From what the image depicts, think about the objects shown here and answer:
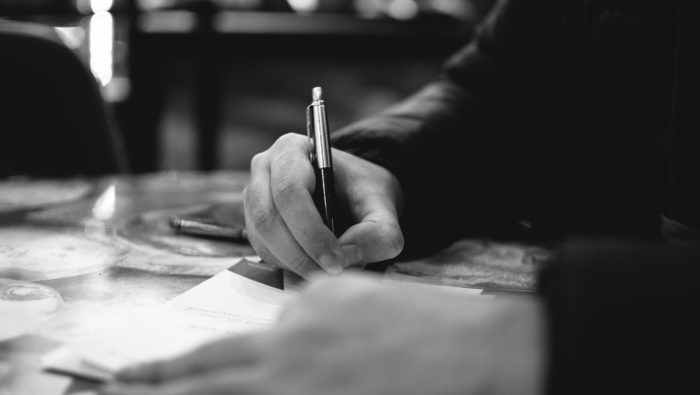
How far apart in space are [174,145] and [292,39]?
854mm

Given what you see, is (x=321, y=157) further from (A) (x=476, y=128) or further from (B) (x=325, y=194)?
(A) (x=476, y=128)

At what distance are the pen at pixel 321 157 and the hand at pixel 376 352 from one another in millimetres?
309

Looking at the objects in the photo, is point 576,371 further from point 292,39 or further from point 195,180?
point 292,39

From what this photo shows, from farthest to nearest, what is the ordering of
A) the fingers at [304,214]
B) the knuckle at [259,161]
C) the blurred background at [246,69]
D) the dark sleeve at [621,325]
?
the blurred background at [246,69]
the knuckle at [259,161]
the fingers at [304,214]
the dark sleeve at [621,325]

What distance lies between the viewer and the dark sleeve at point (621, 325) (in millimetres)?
322

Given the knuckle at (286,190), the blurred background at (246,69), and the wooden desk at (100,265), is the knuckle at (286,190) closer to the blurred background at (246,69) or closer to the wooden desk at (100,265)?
the wooden desk at (100,265)

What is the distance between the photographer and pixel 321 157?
71 centimetres

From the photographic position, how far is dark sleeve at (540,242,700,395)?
32 cm

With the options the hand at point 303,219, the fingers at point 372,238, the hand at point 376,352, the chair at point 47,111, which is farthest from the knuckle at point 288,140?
the chair at point 47,111

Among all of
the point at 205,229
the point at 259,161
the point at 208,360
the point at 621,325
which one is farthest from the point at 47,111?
the point at 621,325

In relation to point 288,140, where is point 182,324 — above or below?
below

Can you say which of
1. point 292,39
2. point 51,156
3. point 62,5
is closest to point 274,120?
point 292,39

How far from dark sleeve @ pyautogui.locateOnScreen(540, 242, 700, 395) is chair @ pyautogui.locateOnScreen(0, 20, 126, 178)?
1.31 m

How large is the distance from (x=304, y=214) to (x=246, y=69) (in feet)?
9.72
